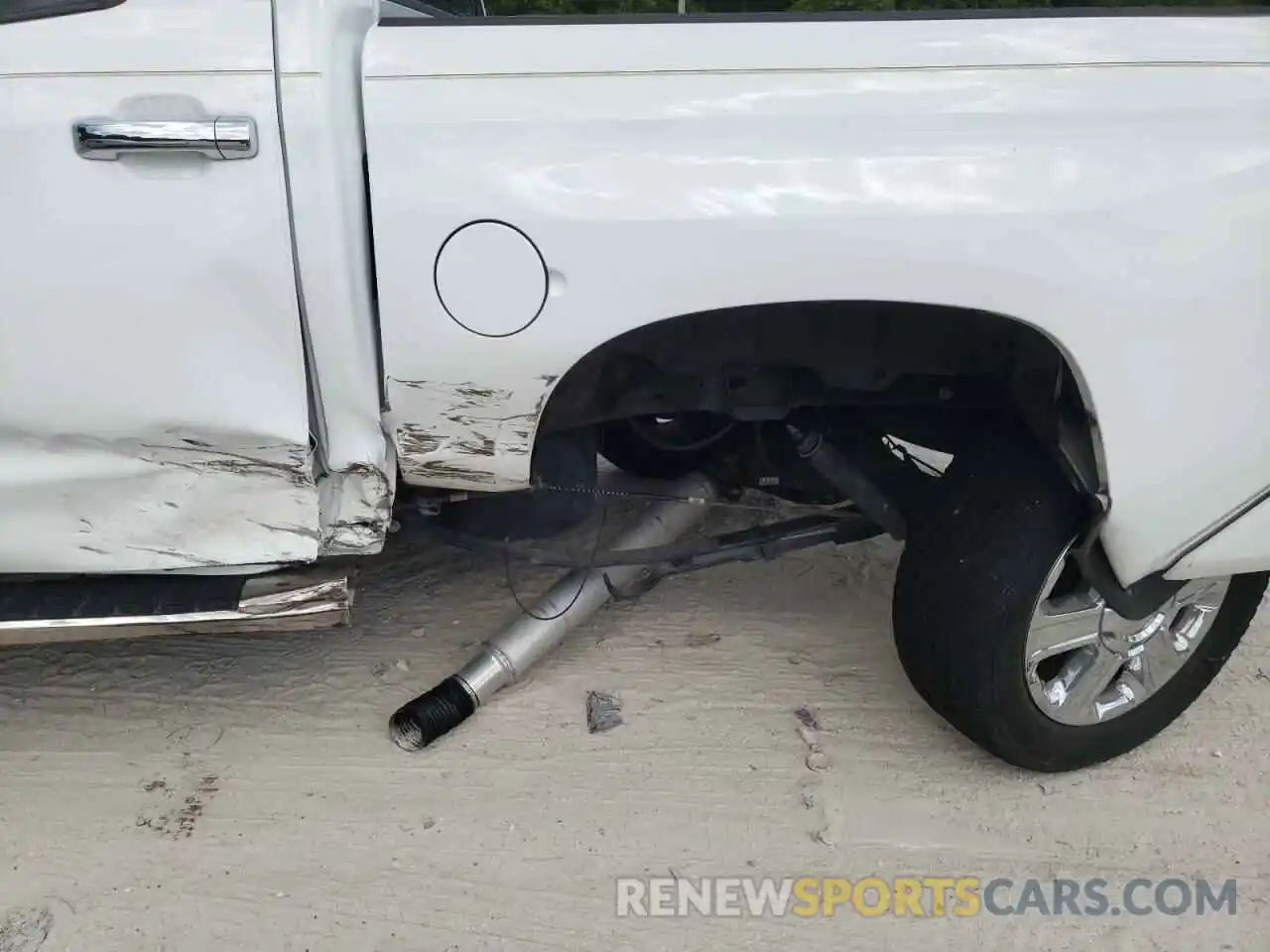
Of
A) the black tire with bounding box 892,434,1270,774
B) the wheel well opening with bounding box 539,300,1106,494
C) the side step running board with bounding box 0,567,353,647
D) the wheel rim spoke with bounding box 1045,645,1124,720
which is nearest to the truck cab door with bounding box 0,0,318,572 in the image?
the side step running board with bounding box 0,567,353,647

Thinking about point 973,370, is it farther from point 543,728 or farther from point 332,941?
point 332,941

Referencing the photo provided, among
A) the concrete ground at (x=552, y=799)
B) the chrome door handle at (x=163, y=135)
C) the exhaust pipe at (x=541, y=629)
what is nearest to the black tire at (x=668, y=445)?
the exhaust pipe at (x=541, y=629)

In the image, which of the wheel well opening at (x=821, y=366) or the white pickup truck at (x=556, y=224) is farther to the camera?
the wheel well opening at (x=821, y=366)

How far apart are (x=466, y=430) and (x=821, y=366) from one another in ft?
2.41

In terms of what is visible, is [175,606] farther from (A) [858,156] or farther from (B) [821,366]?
(A) [858,156]

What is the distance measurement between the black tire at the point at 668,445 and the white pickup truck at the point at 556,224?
37.2 inches

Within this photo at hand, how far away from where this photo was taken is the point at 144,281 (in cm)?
168

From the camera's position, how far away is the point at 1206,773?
2.34 meters

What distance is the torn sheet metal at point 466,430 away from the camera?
5.97ft

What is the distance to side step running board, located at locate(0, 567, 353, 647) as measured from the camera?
1.95 metres

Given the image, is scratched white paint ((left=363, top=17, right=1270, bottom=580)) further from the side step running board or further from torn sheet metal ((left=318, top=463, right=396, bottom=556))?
the side step running board

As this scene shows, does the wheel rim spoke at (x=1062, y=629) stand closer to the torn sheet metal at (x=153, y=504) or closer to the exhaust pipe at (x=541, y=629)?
the exhaust pipe at (x=541, y=629)

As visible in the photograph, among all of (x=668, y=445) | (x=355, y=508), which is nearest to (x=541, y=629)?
(x=668, y=445)

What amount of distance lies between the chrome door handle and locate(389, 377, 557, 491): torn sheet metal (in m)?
0.49
